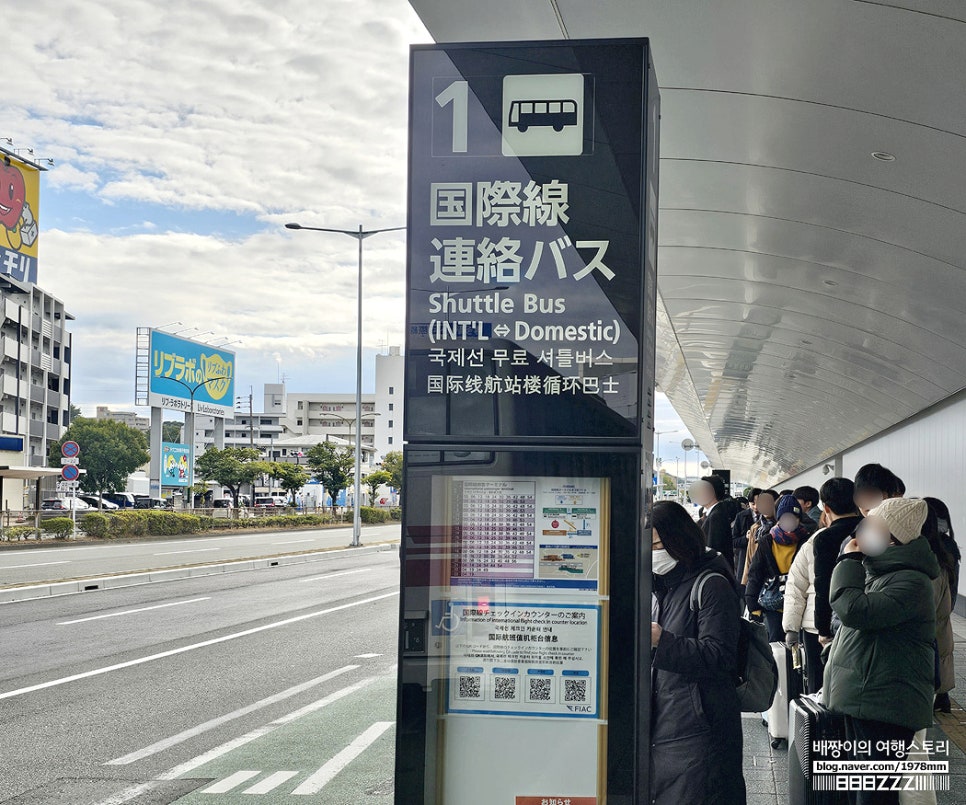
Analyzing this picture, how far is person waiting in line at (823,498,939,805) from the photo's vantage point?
424cm

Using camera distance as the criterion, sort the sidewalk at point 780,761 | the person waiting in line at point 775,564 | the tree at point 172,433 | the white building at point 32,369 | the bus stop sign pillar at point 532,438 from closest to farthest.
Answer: the bus stop sign pillar at point 532,438, the sidewalk at point 780,761, the person waiting in line at point 775,564, the white building at point 32,369, the tree at point 172,433

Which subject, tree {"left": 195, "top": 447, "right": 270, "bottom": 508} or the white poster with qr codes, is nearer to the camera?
the white poster with qr codes

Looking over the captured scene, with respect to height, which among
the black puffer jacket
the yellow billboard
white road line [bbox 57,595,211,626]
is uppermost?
the yellow billboard

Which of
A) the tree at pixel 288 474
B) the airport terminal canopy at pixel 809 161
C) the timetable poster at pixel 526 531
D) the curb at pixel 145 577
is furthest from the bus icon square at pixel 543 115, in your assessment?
the tree at pixel 288 474

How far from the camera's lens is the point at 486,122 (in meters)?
3.82

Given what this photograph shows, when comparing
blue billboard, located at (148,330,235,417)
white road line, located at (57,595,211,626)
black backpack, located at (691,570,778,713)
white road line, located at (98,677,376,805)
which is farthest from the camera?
blue billboard, located at (148,330,235,417)

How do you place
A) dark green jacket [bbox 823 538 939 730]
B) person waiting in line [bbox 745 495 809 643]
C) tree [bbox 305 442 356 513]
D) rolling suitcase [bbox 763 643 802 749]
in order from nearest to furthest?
1. dark green jacket [bbox 823 538 939 730]
2. rolling suitcase [bbox 763 643 802 749]
3. person waiting in line [bbox 745 495 809 643]
4. tree [bbox 305 442 356 513]

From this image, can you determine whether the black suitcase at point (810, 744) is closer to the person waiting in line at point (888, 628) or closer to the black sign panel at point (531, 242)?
the person waiting in line at point (888, 628)

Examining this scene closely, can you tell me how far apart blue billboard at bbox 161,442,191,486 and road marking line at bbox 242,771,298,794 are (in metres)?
54.4

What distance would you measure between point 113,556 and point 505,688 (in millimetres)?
28074

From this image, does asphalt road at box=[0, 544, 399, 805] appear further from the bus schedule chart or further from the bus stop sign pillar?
the bus schedule chart

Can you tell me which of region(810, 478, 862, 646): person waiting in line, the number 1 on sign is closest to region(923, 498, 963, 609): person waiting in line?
region(810, 478, 862, 646): person waiting in line

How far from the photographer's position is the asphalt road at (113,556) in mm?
22875

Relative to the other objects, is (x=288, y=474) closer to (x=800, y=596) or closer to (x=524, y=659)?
(x=800, y=596)
